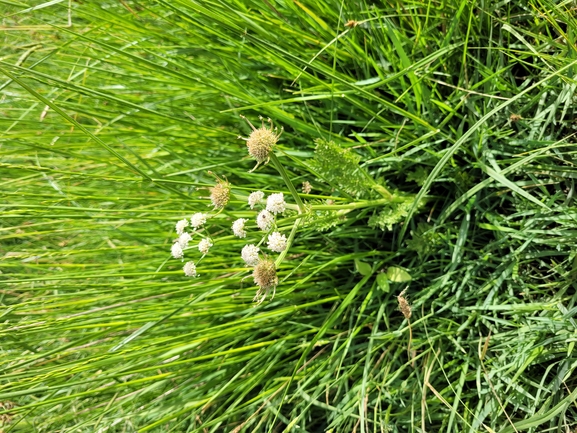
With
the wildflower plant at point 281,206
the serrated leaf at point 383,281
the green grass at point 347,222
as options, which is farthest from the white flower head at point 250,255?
the serrated leaf at point 383,281

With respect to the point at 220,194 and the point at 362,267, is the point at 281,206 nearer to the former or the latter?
the point at 220,194

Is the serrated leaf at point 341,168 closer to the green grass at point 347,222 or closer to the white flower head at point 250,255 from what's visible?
the green grass at point 347,222

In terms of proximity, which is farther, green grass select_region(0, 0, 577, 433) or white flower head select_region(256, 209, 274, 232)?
green grass select_region(0, 0, 577, 433)

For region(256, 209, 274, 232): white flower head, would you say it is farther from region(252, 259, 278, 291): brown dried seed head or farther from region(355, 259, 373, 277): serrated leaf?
region(355, 259, 373, 277): serrated leaf

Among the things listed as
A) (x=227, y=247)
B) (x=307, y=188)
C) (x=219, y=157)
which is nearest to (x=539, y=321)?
(x=307, y=188)

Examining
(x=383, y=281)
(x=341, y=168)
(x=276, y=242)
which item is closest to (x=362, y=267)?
(x=383, y=281)

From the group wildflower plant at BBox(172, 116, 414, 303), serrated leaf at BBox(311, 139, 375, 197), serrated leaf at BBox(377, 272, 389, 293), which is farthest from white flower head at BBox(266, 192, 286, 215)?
serrated leaf at BBox(377, 272, 389, 293)

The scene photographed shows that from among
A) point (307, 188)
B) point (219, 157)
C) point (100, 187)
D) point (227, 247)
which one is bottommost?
point (100, 187)

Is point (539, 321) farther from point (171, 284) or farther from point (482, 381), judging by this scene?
point (171, 284)
